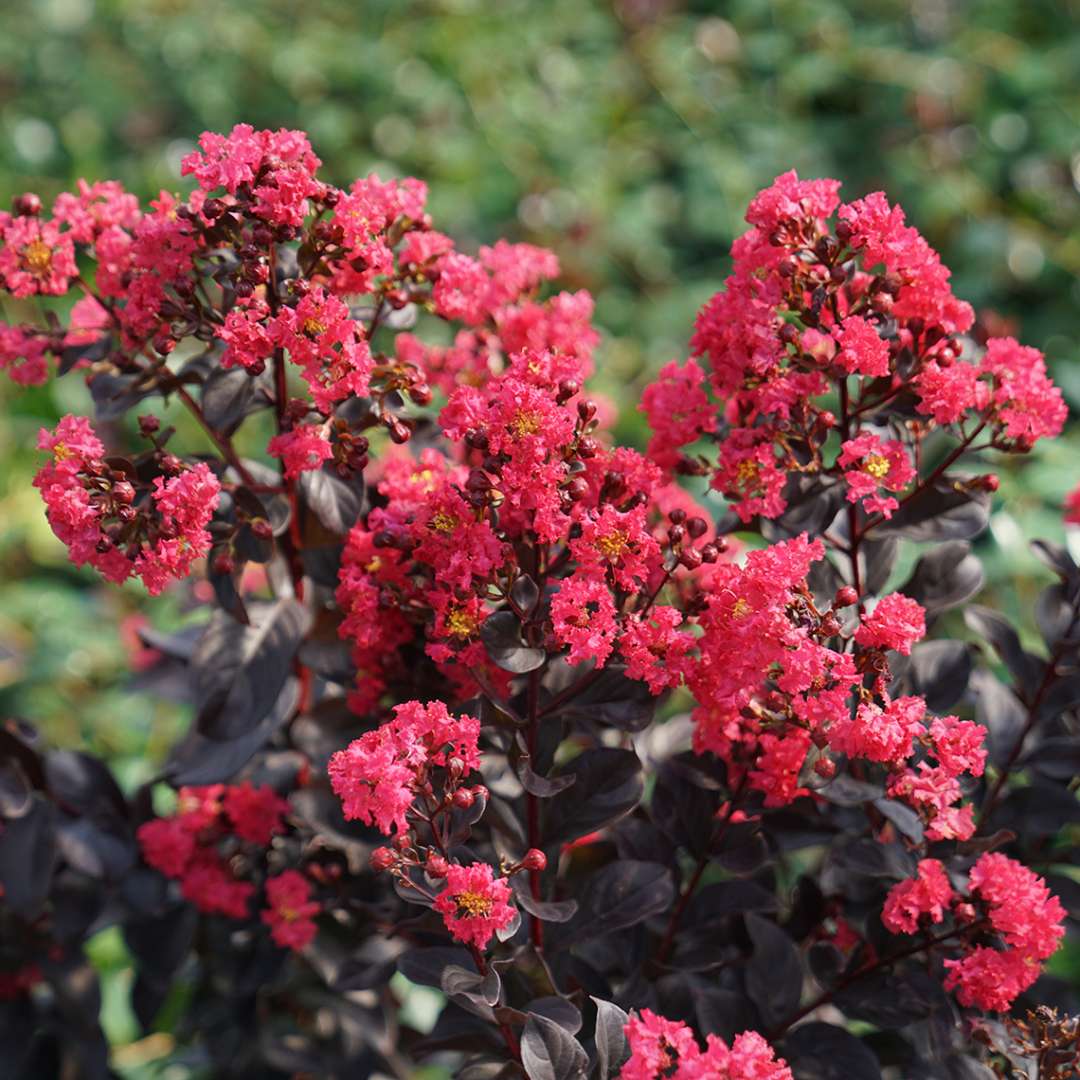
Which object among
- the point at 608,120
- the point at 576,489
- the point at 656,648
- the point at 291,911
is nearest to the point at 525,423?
the point at 576,489

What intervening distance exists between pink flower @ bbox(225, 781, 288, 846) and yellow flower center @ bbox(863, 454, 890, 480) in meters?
0.59

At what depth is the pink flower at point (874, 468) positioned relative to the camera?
875 mm

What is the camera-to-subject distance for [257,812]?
1.13m

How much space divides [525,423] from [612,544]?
0.10 meters

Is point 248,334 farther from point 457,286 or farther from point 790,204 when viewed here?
point 790,204

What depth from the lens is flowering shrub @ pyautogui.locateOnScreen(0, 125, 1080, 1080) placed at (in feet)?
2.74

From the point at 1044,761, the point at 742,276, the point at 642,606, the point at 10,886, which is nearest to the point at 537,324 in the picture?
the point at 742,276

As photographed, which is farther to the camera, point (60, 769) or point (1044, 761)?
point (60, 769)

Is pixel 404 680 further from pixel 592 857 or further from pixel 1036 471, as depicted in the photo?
pixel 1036 471

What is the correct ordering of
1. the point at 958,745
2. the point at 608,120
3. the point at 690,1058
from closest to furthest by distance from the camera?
1. the point at 690,1058
2. the point at 958,745
3. the point at 608,120

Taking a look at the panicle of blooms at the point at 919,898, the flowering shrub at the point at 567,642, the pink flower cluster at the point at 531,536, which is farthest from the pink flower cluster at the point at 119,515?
the panicle of blooms at the point at 919,898

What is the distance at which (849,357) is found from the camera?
852mm

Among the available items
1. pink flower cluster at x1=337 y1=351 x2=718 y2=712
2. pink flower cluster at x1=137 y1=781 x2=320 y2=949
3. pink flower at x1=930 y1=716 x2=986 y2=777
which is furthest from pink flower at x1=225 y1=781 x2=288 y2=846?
pink flower at x1=930 y1=716 x2=986 y2=777

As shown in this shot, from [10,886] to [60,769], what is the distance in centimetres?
14
